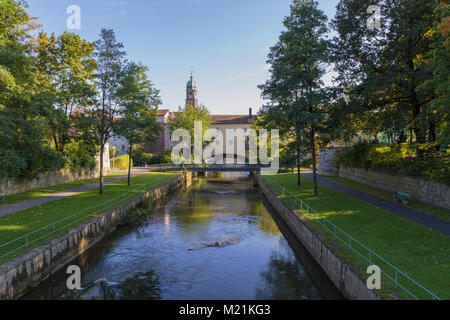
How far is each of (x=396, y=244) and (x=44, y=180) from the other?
1198 inches

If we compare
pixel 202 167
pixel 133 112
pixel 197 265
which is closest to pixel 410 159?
pixel 197 265

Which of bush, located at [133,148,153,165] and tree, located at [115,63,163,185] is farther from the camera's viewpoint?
bush, located at [133,148,153,165]

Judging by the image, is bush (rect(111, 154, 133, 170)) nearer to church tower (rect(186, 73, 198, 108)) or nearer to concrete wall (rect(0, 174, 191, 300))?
concrete wall (rect(0, 174, 191, 300))

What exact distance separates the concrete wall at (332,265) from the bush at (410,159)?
27.0ft

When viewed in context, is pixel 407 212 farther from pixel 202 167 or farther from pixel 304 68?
pixel 202 167

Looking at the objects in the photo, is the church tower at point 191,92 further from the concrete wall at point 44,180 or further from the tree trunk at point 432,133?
the tree trunk at point 432,133

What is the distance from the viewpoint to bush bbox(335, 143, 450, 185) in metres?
18.9

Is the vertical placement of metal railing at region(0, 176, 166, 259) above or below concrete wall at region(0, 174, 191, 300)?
above

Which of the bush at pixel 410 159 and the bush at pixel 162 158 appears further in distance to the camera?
the bush at pixel 162 158

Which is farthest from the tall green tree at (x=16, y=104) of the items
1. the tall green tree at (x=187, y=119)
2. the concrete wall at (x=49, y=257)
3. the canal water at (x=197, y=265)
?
the tall green tree at (x=187, y=119)

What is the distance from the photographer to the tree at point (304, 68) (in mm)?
23859

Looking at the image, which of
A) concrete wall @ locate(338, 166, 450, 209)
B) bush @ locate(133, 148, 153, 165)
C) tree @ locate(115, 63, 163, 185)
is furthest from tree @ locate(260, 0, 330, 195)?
bush @ locate(133, 148, 153, 165)

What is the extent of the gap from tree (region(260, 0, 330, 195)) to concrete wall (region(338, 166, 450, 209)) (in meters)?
6.34

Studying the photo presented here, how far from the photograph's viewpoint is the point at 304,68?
86.1 feet
